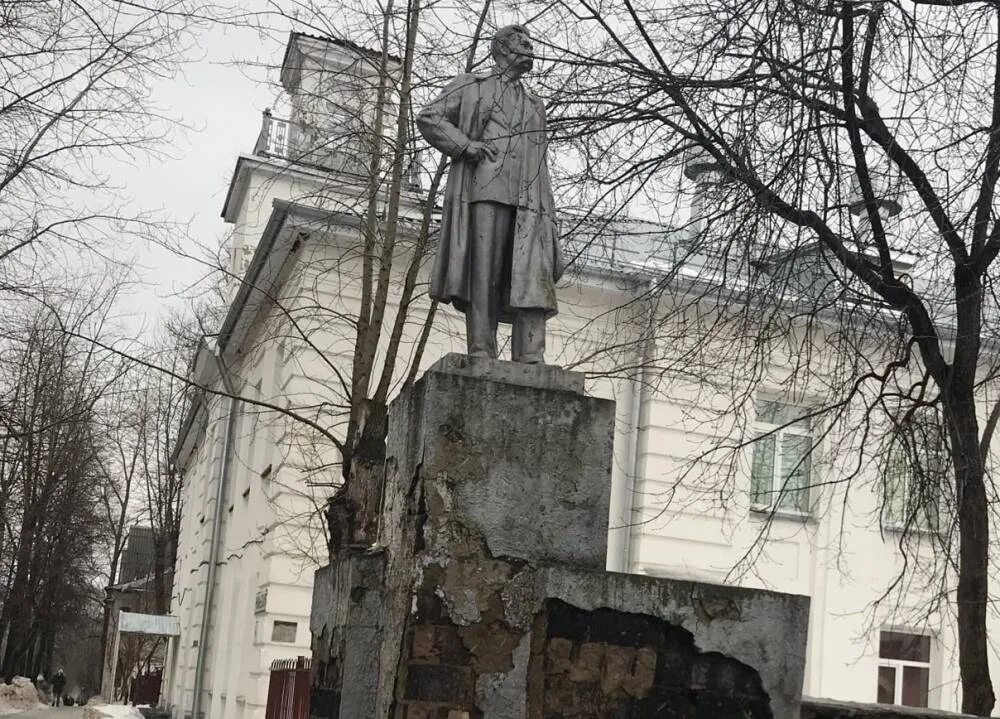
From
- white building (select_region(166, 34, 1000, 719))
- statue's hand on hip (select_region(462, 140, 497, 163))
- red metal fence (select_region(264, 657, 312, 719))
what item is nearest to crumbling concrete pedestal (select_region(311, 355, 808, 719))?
statue's hand on hip (select_region(462, 140, 497, 163))

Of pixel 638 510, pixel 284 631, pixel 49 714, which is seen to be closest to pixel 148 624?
pixel 49 714

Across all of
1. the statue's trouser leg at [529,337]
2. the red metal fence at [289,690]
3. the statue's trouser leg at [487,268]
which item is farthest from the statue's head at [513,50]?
the red metal fence at [289,690]

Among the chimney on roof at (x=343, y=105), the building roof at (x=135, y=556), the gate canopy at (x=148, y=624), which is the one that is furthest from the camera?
the building roof at (x=135, y=556)

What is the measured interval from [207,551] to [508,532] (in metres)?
18.0

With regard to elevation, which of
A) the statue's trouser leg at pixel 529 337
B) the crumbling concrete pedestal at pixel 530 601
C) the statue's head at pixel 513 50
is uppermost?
the statue's head at pixel 513 50

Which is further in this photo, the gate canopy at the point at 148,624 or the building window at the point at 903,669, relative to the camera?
the gate canopy at the point at 148,624

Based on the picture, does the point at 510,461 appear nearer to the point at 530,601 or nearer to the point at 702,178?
the point at 530,601

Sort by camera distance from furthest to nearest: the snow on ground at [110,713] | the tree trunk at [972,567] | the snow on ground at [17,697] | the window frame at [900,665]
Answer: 1. the snow on ground at [17,697]
2. the snow on ground at [110,713]
3. the window frame at [900,665]
4. the tree trunk at [972,567]

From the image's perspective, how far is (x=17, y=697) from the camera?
31.7 metres

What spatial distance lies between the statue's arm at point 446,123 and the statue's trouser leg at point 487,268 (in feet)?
0.94

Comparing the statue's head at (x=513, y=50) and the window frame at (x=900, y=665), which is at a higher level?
the statue's head at (x=513, y=50)

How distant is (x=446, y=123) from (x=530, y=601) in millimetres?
2203

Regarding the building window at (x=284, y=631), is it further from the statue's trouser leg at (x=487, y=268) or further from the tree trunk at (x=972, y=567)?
the statue's trouser leg at (x=487, y=268)

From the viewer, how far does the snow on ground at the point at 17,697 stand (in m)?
30.6
